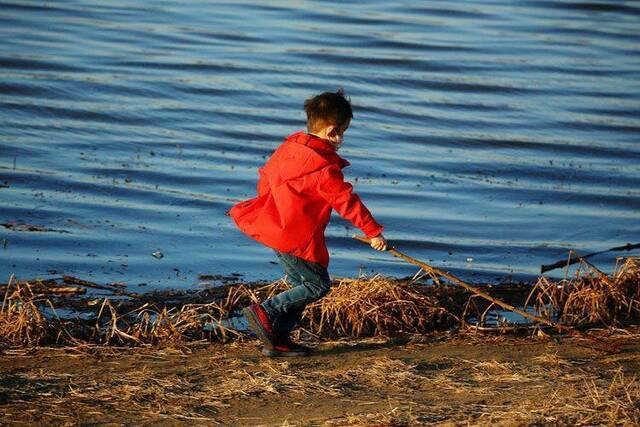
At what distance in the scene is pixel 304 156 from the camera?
228 inches

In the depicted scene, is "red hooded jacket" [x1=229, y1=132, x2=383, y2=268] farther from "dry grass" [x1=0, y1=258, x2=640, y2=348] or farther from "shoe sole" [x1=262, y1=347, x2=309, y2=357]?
"dry grass" [x1=0, y1=258, x2=640, y2=348]

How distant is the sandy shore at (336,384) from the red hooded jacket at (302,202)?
65cm

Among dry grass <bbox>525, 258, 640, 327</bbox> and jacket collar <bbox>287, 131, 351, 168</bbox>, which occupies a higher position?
jacket collar <bbox>287, 131, 351, 168</bbox>

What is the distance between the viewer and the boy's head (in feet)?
19.3

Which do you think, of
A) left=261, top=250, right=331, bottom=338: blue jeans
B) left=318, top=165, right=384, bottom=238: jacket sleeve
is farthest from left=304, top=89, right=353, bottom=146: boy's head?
left=261, top=250, right=331, bottom=338: blue jeans

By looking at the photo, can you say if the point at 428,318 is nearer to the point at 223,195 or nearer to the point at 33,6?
the point at 223,195

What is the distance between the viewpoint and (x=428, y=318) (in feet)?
22.9

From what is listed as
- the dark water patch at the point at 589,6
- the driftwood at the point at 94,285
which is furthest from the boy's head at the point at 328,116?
the dark water patch at the point at 589,6

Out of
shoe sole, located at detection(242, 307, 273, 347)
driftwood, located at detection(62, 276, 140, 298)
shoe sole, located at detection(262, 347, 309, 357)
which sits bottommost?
driftwood, located at detection(62, 276, 140, 298)

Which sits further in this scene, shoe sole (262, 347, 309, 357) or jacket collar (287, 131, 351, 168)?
shoe sole (262, 347, 309, 357)

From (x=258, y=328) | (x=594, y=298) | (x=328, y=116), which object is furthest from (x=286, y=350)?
(x=594, y=298)

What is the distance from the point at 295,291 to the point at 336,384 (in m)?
0.74

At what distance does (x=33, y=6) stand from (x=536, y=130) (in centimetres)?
968

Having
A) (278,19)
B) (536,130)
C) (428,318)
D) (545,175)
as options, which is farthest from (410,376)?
(278,19)
